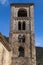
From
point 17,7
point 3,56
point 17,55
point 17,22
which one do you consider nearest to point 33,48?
point 17,55

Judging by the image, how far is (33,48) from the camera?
30344 millimetres

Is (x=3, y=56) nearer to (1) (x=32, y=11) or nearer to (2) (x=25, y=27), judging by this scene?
(2) (x=25, y=27)

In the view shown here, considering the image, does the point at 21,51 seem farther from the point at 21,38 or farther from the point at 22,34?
the point at 22,34

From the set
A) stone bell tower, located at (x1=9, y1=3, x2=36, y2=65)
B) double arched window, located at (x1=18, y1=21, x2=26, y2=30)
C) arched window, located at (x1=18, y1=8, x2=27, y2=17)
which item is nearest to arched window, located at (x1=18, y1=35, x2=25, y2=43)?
stone bell tower, located at (x1=9, y1=3, x2=36, y2=65)

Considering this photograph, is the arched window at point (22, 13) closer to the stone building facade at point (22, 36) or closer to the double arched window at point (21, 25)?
the stone building facade at point (22, 36)

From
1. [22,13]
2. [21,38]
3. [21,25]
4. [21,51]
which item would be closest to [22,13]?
[22,13]

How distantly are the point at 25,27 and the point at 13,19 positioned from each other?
7.07ft

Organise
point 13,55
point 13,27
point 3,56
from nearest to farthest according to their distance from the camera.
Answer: point 3,56
point 13,55
point 13,27

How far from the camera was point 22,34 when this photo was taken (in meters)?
31.2

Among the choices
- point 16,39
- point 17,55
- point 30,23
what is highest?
point 30,23

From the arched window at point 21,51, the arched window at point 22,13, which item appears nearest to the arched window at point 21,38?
the arched window at point 21,51

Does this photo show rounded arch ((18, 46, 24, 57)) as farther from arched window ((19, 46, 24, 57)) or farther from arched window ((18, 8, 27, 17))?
arched window ((18, 8, 27, 17))

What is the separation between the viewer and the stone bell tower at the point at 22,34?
97.3ft

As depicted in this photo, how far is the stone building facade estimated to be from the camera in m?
29.6
